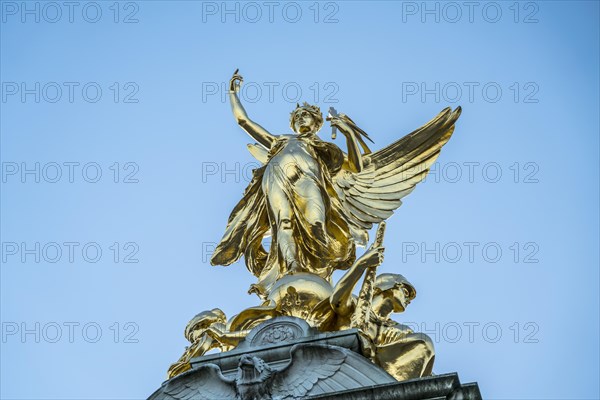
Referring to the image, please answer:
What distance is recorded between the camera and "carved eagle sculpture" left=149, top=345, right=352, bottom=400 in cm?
1809

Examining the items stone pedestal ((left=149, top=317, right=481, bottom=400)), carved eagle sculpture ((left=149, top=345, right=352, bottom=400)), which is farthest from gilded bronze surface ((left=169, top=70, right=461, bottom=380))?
carved eagle sculpture ((left=149, top=345, right=352, bottom=400))

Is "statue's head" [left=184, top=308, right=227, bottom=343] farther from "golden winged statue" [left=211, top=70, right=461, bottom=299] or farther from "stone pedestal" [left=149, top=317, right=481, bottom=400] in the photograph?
"stone pedestal" [left=149, top=317, right=481, bottom=400]

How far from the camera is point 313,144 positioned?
22.9m

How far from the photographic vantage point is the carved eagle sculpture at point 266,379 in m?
18.1

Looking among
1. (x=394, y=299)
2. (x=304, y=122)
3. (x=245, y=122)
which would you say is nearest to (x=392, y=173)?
(x=304, y=122)

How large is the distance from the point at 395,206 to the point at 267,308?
10.6 feet

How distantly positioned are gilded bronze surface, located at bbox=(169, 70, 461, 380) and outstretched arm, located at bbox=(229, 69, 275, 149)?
2 cm

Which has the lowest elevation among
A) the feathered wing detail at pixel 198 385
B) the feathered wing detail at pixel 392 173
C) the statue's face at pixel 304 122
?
the feathered wing detail at pixel 198 385

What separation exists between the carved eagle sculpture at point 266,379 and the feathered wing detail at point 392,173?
4299 millimetres

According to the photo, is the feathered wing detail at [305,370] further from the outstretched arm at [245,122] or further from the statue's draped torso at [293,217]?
the outstretched arm at [245,122]

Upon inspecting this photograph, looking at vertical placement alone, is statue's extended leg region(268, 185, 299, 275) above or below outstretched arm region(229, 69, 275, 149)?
below

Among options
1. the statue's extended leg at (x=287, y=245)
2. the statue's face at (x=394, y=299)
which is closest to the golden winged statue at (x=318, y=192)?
the statue's extended leg at (x=287, y=245)

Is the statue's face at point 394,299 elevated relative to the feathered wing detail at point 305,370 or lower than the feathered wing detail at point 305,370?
elevated

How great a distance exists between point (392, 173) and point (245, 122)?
2512mm
